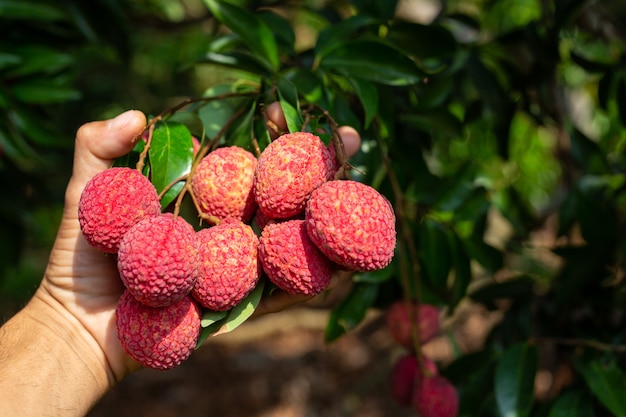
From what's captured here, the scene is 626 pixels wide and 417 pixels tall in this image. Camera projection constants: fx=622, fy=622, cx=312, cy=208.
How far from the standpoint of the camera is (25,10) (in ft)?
5.39

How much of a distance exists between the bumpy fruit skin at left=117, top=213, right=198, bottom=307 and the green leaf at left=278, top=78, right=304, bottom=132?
0.28m

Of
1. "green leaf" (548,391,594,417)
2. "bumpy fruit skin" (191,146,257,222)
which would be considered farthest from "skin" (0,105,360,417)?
"green leaf" (548,391,594,417)

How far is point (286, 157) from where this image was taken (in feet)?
3.29

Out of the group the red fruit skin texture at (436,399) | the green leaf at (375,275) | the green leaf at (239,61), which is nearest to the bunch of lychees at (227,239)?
the green leaf at (239,61)

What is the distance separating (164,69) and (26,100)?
2116 millimetres

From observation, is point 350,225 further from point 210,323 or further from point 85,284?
point 85,284

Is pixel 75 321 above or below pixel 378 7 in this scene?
below

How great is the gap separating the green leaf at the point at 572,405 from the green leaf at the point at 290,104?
3.24 feet

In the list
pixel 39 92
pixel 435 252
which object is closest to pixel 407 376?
pixel 435 252

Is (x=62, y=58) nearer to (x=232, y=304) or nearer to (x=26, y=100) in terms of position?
(x=26, y=100)

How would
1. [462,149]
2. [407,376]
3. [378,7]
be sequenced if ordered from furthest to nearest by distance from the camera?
[462,149], [407,376], [378,7]

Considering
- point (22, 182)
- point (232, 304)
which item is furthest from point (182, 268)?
point (22, 182)

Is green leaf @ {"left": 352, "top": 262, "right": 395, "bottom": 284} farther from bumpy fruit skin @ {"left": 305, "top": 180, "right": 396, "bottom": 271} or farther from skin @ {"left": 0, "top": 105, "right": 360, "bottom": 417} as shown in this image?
bumpy fruit skin @ {"left": 305, "top": 180, "right": 396, "bottom": 271}

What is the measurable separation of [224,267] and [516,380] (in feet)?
2.92
